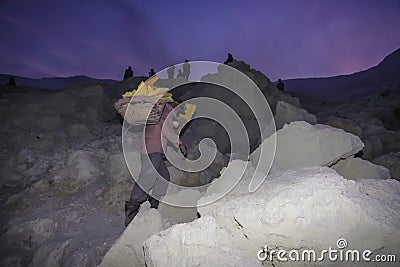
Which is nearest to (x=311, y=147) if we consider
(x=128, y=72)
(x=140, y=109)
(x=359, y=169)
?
(x=359, y=169)

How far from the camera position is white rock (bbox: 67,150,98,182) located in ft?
16.7

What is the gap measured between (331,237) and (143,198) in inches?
109

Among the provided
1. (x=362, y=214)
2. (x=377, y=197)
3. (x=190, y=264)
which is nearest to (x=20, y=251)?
(x=190, y=264)

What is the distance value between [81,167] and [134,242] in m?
3.09

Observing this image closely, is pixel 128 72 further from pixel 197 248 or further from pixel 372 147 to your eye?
pixel 197 248

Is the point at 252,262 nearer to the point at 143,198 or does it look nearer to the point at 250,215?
the point at 250,215

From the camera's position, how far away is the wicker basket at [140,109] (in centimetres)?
295

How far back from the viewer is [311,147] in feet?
11.8

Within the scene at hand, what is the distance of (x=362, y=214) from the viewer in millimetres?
1674

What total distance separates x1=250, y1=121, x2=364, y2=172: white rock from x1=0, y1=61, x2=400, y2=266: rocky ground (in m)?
0.02

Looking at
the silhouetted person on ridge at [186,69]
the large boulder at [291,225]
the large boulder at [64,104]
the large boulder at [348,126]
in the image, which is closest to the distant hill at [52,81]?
the silhouetted person on ridge at [186,69]

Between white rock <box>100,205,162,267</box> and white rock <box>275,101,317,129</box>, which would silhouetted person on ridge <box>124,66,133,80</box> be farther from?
white rock <box>100,205,162,267</box>

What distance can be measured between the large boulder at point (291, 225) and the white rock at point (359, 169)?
1213 millimetres

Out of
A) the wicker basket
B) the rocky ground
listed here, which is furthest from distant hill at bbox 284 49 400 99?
the wicker basket
